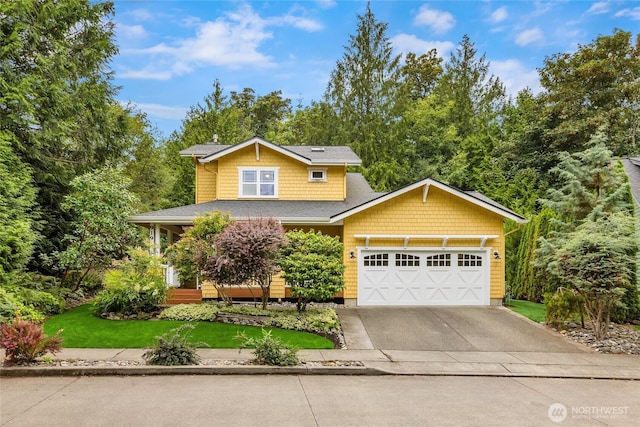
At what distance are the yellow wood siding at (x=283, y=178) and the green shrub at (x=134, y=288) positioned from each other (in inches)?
211

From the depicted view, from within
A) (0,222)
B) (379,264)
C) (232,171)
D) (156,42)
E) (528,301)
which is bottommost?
(528,301)

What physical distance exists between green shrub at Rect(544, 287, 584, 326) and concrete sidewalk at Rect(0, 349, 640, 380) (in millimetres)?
2346

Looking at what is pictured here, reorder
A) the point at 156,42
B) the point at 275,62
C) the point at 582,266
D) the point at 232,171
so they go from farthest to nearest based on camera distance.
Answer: the point at 275,62 → the point at 156,42 → the point at 232,171 → the point at 582,266

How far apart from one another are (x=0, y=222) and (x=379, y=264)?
1172cm

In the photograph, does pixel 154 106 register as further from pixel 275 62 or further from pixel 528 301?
pixel 528 301

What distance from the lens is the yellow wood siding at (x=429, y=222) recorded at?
15.4m

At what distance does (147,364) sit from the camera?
324 inches

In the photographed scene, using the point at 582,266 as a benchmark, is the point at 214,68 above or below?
above

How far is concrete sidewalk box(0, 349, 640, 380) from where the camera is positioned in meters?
8.00

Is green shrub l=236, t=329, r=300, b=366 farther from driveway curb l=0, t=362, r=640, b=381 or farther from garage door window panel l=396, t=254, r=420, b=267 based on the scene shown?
garage door window panel l=396, t=254, r=420, b=267

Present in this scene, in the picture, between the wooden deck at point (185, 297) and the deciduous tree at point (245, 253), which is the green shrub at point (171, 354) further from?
the wooden deck at point (185, 297)

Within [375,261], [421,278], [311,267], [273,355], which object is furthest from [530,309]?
[273,355]

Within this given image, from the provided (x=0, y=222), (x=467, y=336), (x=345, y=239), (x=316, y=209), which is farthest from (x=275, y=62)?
(x=467, y=336)

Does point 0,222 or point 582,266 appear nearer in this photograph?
point 582,266
